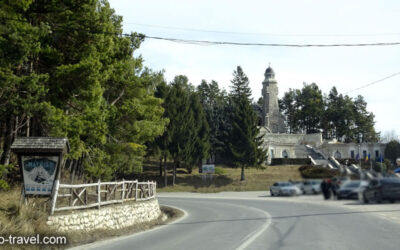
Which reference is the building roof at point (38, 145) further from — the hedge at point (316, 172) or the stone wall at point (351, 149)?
the hedge at point (316, 172)

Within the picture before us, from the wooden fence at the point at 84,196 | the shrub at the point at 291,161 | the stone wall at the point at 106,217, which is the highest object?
the shrub at the point at 291,161

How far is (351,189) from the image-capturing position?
297cm

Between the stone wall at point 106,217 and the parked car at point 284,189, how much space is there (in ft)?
43.1

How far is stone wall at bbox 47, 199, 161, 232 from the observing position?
624 inches

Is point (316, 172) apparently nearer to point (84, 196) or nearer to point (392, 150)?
point (392, 150)

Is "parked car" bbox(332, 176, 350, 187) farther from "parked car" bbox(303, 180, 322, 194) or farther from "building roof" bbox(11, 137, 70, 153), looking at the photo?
"building roof" bbox(11, 137, 70, 153)

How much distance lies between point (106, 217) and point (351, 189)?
18.0 meters

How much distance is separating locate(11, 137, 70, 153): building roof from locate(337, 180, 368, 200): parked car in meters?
15.2

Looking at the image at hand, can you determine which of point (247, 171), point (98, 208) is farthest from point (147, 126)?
point (247, 171)

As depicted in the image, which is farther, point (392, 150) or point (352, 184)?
point (392, 150)

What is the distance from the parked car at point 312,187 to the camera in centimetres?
335

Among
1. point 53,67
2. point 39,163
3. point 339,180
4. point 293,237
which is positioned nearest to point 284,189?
point 339,180

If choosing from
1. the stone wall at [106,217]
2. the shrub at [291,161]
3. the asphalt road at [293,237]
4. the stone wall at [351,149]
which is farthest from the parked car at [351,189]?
the stone wall at [106,217]

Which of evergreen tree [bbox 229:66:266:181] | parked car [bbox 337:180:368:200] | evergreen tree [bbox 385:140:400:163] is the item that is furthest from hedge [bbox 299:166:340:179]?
evergreen tree [bbox 229:66:266:181]
